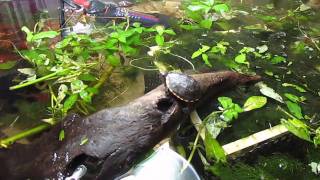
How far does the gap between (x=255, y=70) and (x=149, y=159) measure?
4.22 feet

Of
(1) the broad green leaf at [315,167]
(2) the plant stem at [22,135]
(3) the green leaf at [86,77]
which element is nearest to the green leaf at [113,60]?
(3) the green leaf at [86,77]

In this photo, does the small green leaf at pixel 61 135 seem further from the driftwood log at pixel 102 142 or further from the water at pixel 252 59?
the water at pixel 252 59

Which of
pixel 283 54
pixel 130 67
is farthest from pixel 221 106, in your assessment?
pixel 283 54

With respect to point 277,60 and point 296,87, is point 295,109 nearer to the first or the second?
point 296,87

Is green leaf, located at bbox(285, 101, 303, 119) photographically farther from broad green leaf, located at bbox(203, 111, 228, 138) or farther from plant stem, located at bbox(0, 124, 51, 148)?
plant stem, located at bbox(0, 124, 51, 148)

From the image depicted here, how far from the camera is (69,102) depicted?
6.11ft

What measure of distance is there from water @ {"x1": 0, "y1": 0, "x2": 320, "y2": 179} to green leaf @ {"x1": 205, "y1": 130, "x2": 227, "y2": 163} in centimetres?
9

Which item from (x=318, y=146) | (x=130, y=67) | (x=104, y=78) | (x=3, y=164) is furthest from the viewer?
(x=130, y=67)

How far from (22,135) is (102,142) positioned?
0.54 m

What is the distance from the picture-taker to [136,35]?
2328 mm

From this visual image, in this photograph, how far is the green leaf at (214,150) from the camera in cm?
174

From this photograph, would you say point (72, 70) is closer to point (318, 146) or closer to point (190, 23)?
point (190, 23)

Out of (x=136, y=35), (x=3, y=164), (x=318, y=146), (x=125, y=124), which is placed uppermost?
(x=136, y=35)

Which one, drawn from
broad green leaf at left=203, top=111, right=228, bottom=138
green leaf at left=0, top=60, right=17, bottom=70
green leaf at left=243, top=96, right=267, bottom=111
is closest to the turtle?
broad green leaf at left=203, top=111, right=228, bottom=138
